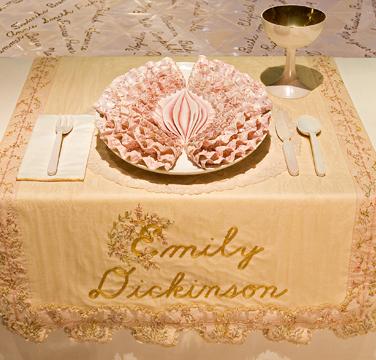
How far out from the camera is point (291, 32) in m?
1.17

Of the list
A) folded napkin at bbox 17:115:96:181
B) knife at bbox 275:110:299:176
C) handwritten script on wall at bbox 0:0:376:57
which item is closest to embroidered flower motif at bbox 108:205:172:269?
folded napkin at bbox 17:115:96:181

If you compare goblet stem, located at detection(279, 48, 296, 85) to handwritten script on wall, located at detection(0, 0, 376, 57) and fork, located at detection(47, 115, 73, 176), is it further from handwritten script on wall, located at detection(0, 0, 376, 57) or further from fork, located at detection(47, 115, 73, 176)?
fork, located at detection(47, 115, 73, 176)

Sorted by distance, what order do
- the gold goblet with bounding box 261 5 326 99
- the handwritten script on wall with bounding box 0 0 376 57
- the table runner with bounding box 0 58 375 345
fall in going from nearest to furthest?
the table runner with bounding box 0 58 375 345, the gold goblet with bounding box 261 5 326 99, the handwritten script on wall with bounding box 0 0 376 57

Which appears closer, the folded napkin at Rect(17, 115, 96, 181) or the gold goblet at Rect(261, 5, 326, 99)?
the folded napkin at Rect(17, 115, 96, 181)

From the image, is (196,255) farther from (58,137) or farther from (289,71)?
(289,71)

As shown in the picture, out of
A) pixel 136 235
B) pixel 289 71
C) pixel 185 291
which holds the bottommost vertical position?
pixel 185 291

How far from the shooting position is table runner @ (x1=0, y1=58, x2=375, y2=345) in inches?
39.0

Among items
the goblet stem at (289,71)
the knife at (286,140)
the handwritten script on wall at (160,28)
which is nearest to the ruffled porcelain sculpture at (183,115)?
the knife at (286,140)

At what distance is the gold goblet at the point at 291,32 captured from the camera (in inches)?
46.3

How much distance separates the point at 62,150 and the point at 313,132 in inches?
18.4

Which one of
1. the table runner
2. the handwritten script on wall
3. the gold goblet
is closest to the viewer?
the table runner

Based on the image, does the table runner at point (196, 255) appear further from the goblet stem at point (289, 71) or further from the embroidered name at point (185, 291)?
the goblet stem at point (289, 71)

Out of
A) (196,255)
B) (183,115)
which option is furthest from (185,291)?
(183,115)

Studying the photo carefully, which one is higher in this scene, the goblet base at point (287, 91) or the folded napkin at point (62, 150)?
the folded napkin at point (62, 150)
